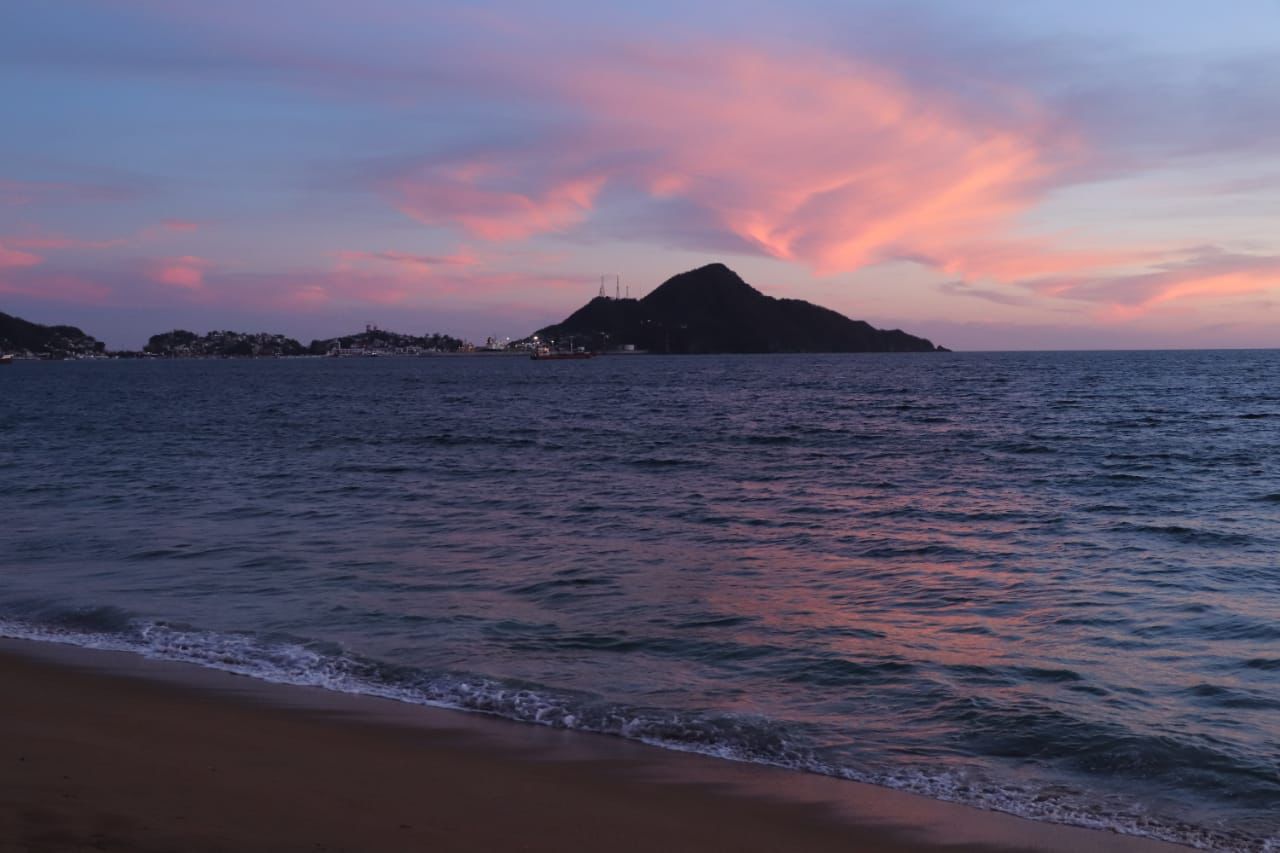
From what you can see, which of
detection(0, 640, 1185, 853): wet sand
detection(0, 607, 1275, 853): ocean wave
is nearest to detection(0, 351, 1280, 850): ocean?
detection(0, 607, 1275, 853): ocean wave

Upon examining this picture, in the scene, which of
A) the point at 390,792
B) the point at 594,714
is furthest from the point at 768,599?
the point at 390,792

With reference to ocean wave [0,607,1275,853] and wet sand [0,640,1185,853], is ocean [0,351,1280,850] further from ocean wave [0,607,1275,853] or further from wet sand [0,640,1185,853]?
wet sand [0,640,1185,853]

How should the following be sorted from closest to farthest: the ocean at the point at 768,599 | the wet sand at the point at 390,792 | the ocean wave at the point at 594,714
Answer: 1. the wet sand at the point at 390,792
2. the ocean wave at the point at 594,714
3. the ocean at the point at 768,599

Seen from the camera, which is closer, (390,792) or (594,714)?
(390,792)

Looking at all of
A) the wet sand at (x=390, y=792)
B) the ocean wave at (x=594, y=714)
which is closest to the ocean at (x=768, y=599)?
the ocean wave at (x=594, y=714)

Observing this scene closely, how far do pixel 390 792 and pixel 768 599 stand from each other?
23.6 feet

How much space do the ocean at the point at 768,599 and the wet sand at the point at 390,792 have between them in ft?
1.79

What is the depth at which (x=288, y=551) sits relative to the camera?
16625 mm

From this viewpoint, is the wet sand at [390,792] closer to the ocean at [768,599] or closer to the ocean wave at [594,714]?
the ocean wave at [594,714]

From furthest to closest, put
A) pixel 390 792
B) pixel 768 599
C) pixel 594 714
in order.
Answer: pixel 768 599
pixel 594 714
pixel 390 792

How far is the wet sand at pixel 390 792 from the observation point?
6000mm

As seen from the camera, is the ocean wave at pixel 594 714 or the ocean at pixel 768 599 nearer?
the ocean wave at pixel 594 714

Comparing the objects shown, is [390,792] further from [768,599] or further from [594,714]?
[768,599]

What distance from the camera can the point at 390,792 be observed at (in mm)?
6871
